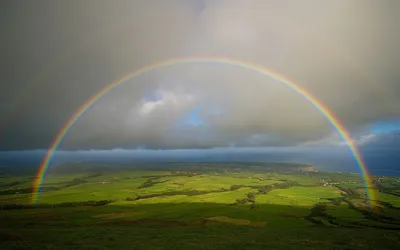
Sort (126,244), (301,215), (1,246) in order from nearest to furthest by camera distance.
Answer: (1,246) < (126,244) < (301,215)

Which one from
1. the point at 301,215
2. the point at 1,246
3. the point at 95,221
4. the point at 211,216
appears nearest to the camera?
the point at 1,246

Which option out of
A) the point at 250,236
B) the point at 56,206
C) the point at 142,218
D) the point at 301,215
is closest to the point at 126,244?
the point at 250,236

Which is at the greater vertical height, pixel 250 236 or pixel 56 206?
pixel 250 236

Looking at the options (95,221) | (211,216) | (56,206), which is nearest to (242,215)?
(211,216)

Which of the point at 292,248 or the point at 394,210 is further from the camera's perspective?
the point at 394,210

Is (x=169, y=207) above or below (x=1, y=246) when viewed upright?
below

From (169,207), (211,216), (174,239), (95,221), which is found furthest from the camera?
(169,207)

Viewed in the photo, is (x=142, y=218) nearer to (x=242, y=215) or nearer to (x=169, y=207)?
(x=169, y=207)

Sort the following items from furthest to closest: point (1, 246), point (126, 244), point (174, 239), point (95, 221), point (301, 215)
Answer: point (301, 215) < point (95, 221) < point (174, 239) < point (126, 244) < point (1, 246)

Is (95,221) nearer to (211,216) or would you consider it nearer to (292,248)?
(211,216)
